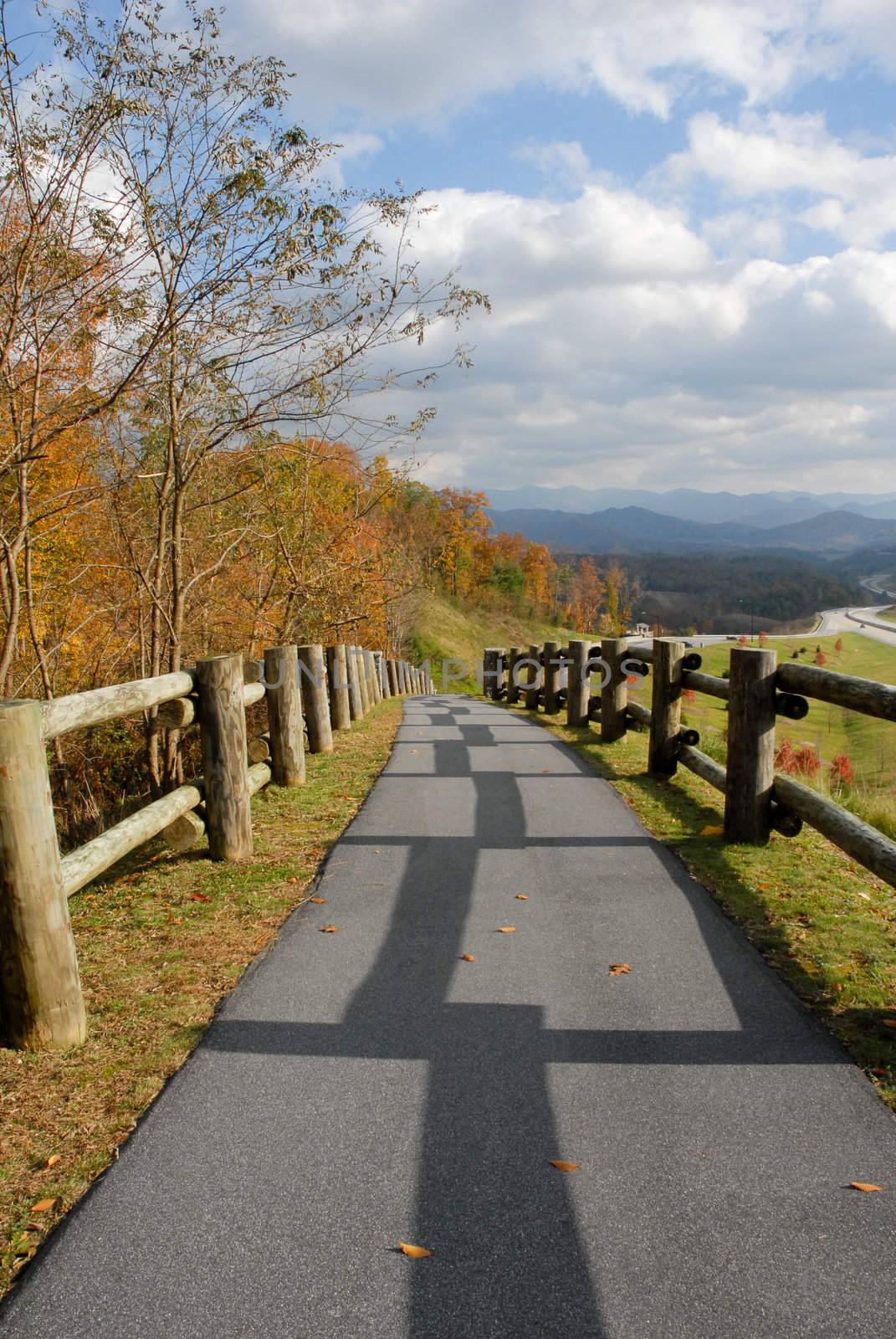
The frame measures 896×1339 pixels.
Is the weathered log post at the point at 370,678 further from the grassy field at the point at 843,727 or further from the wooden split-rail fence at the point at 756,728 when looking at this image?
the wooden split-rail fence at the point at 756,728

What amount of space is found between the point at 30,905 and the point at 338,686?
8279 millimetres

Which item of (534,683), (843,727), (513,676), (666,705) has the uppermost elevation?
(666,705)

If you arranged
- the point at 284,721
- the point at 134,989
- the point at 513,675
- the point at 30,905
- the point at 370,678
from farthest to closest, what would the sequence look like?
1. the point at 513,675
2. the point at 370,678
3. the point at 284,721
4. the point at 134,989
5. the point at 30,905

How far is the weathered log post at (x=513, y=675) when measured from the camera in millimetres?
19281

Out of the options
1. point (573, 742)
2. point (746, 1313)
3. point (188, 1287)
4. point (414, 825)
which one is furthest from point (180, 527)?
point (746, 1313)

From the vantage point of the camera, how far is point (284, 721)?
7.27 metres

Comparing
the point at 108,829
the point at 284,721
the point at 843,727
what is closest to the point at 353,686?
the point at 284,721

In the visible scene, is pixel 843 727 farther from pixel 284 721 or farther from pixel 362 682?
pixel 284 721

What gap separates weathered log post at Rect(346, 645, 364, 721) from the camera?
41.4ft

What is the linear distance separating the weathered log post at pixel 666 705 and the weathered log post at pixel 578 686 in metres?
3.45

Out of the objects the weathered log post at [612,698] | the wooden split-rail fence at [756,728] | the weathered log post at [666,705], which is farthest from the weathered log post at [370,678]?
the weathered log post at [666,705]

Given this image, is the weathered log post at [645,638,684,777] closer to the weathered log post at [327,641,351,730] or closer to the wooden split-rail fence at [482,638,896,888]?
the wooden split-rail fence at [482,638,896,888]

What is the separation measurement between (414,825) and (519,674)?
1237 cm

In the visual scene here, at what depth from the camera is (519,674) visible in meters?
18.2
